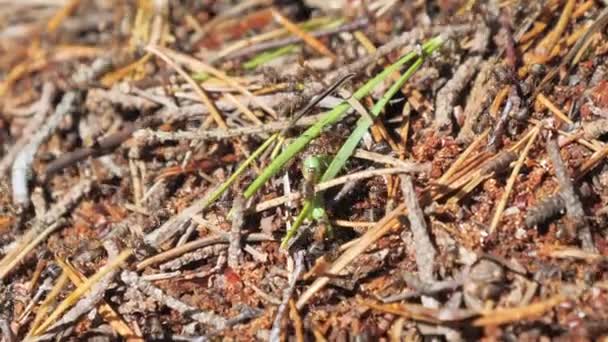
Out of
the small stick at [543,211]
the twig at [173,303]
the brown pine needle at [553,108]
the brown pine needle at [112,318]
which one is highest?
the brown pine needle at [553,108]

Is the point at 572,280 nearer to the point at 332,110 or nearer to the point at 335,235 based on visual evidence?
the point at 335,235

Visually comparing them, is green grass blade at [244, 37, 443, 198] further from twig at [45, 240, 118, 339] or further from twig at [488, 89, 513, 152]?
twig at [45, 240, 118, 339]

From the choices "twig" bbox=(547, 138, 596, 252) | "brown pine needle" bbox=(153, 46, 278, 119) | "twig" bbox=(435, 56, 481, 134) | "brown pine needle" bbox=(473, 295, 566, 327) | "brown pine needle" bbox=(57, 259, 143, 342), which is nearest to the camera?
"brown pine needle" bbox=(473, 295, 566, 327)

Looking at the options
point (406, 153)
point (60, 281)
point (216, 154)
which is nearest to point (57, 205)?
point (60, 281)

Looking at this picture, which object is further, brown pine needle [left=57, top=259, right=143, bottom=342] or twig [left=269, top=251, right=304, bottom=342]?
brown pine needle [left=57, top=259, right=143, bottom=342]

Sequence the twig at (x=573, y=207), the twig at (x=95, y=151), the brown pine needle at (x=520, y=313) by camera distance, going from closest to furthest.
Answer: the brown pine needle at (x=520, y=313) → the twig at (x=573, y=207) → the twig at (x=95, y=151)

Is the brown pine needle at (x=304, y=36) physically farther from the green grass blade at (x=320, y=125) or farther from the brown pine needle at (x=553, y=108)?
the brown pine needle at (x=553, y=108)

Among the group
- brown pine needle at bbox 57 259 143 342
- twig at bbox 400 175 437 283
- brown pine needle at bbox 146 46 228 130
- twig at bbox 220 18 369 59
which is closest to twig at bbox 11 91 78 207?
brown pine needle at bbox 146 46 228 130

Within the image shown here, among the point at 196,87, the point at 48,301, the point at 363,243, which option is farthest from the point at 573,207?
the point at 48,301

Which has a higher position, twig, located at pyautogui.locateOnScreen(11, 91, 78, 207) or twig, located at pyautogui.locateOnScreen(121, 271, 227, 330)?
twig, located at pyautogui.locateOnScreen(11, 91, 78, 207)

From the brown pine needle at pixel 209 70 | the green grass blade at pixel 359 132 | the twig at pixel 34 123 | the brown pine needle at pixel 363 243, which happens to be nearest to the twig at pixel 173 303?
the brown pine needle at pixel 363 243
